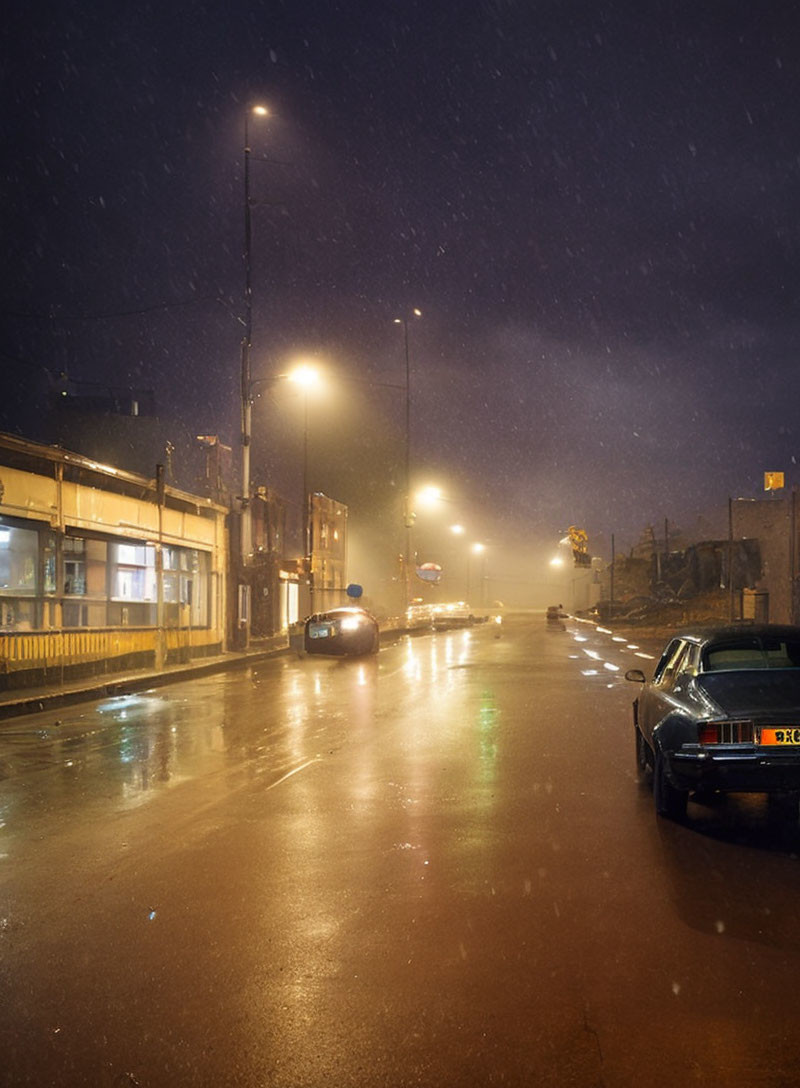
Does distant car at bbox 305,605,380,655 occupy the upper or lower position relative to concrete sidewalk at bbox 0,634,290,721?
upper

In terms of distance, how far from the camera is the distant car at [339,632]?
3450cm

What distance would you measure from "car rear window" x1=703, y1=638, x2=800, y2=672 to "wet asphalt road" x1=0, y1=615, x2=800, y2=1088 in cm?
129

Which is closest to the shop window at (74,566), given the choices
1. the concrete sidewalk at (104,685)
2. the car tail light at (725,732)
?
the concrete sidewalk at (104,685)

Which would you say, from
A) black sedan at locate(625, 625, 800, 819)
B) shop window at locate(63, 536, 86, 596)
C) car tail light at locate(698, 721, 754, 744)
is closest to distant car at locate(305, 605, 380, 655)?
shop window at locate(63, 536, 86, 596)

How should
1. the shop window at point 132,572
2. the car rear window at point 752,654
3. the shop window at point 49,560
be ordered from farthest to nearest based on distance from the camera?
the shop window at point 132,572
the shop window at point 49,560
the car rear window at point 752,654

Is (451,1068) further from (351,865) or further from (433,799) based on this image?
(433,799)

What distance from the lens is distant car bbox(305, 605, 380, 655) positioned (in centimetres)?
3450

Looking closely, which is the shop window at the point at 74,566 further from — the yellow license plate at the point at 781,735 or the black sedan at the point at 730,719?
the yellow license plate at the point at 781,735

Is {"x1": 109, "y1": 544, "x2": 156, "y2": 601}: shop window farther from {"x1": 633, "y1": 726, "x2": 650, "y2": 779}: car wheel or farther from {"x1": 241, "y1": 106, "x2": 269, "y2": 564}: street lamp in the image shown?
{"x1": 633, "y1": 726, "x2": 650, "y2": 779}: car wheel

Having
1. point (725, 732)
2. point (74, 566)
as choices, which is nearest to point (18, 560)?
point (74, 566)

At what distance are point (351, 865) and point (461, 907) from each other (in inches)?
50.1

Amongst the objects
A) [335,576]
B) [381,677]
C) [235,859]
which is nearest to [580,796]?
[235,859]

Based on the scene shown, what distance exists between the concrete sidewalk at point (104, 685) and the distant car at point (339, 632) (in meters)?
2.05

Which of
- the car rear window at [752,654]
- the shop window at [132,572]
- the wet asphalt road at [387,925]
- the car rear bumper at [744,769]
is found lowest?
the wet asphalt road at [387,925]
